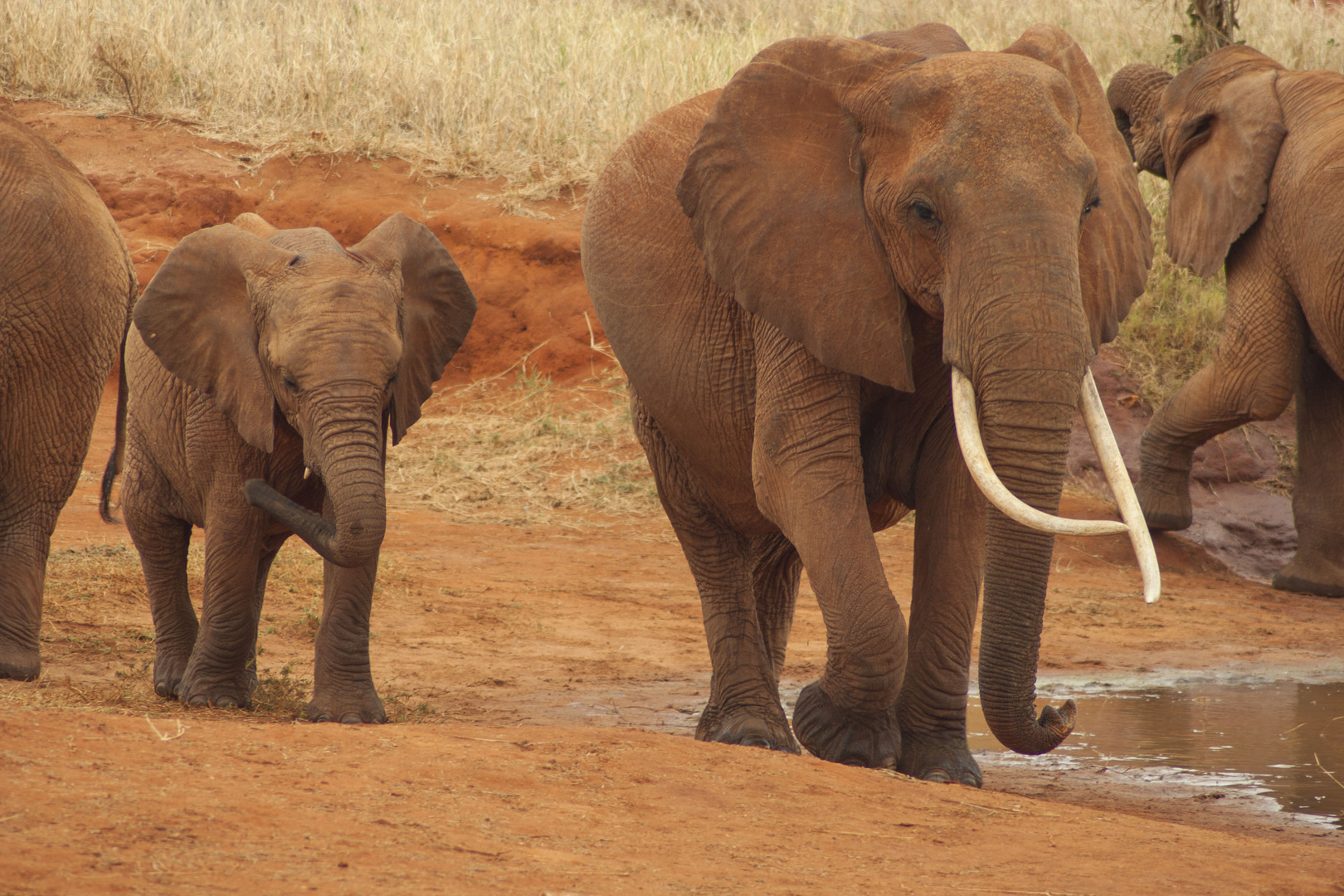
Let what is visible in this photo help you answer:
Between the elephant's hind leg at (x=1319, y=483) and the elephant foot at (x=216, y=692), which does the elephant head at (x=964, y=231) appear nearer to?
the elephant foot at (x=216, y=692)

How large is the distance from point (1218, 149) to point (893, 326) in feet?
19.2

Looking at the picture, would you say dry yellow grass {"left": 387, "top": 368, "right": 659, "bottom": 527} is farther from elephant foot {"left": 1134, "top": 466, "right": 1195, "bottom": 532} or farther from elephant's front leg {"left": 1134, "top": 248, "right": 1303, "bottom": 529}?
elephant's front leg {"left": 1134, "top": 248, "right": 1303, "bottom": 529}

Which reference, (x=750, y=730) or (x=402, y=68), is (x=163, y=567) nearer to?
(x=750, y=730)

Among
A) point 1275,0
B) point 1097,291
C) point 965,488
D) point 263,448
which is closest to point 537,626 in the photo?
point 263,448

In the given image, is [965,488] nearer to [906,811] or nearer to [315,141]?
[906,811]

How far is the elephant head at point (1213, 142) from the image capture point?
29.8ft

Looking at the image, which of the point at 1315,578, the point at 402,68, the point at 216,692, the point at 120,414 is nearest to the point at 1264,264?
the point at 1315,578

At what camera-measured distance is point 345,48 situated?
54.5 ft

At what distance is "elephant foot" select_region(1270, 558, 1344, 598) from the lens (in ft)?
31.0

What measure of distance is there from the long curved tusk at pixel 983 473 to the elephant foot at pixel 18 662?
3578mm

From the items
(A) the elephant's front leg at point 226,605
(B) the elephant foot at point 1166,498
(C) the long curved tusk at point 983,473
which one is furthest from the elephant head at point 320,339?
(B) the elephant foot at point 1166,498

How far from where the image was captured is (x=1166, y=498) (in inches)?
386

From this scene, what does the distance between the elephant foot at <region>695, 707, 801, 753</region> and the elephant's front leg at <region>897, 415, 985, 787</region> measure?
509 millimetres

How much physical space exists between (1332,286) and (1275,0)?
45.6 feet
